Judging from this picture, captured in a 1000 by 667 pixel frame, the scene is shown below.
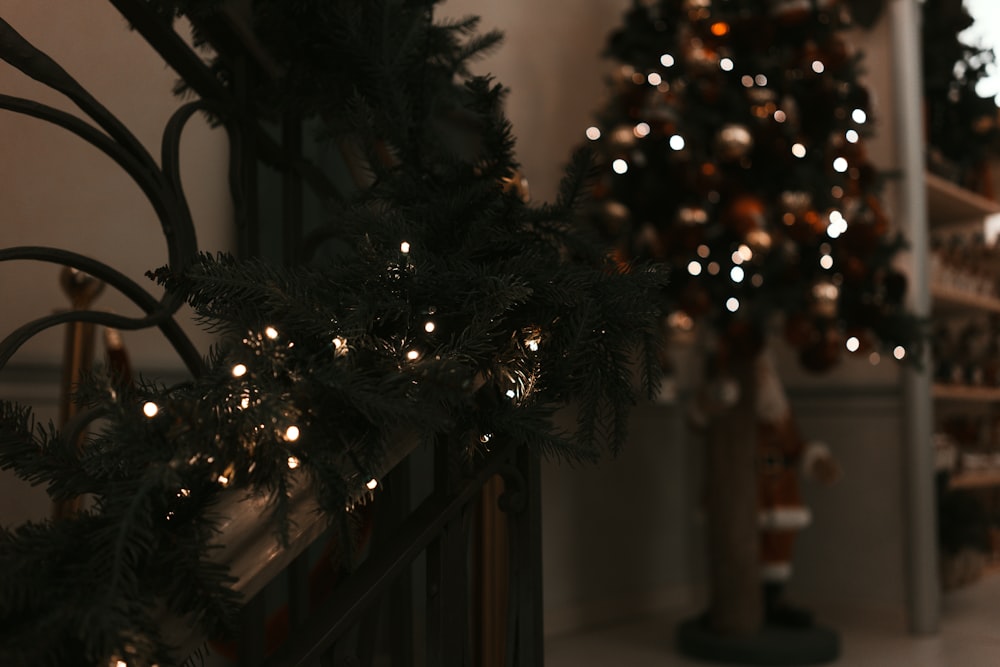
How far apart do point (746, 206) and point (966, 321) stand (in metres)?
2.25

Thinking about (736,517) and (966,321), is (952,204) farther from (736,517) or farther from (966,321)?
(736,517)

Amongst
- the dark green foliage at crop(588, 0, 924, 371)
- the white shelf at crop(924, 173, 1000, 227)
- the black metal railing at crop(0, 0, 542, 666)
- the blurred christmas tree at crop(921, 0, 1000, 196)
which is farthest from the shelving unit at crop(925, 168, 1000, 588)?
the black metal railing at crop(0, 0, 542, 666)

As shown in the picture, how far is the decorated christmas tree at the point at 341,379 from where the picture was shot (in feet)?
1.88

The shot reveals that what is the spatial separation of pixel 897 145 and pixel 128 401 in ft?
9.75

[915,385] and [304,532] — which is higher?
[915,385]

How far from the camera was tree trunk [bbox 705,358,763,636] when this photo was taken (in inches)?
105

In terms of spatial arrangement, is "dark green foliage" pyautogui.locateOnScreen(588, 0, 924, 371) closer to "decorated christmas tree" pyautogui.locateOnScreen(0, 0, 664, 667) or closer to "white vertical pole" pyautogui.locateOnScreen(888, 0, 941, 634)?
"white vertical pole" pyautogui.locateOnScreen(888, 0, 941, 634)

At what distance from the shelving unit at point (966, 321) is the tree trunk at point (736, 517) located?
95 cm

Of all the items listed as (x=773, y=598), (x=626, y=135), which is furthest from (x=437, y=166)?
(x=773, y=598)

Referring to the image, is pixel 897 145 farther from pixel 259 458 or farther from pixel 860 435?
pixel 259 458

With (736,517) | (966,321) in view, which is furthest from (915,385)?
(966,321)

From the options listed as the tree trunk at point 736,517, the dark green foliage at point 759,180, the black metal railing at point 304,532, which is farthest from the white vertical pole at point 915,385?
the black metal railing at point 304,532

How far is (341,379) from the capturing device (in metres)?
0.65

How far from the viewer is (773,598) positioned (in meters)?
2.88
